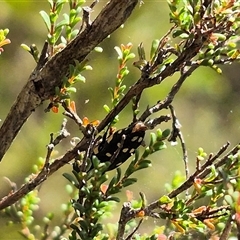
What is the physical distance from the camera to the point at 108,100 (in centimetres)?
157

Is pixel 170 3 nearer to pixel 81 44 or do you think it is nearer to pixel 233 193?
pixel 81 44

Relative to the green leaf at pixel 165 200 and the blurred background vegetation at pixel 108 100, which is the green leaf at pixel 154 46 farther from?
the blurred background vegetation at pixel 108 100

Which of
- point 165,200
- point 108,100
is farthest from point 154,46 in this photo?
point 108,100

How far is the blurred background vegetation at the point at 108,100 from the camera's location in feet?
5.02

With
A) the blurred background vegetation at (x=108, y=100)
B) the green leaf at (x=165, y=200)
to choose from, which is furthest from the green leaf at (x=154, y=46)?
the blurred background vegetation at (x=108, y=100)

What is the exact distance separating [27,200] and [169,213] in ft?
0.94

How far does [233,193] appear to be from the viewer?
0.32 metres

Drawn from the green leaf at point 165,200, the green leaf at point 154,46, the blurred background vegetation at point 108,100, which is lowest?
the green leaf at point 165,200

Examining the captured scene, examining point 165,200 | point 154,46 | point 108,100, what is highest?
point 108,100

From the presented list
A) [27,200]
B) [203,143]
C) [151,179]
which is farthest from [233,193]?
[203,143]

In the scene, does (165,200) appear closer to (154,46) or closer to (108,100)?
(154,46)

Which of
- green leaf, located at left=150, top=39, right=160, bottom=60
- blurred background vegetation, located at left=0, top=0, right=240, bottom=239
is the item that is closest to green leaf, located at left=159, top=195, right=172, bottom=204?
green leaf, located at left=150, top=39, right=160, bottom=60

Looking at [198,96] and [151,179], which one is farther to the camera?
[198,96]

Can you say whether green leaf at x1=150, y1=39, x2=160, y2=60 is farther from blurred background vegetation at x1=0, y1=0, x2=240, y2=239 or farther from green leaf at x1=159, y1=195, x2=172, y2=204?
blurred background vegetation at x1=0, y1=0, x2=240, y2=239
